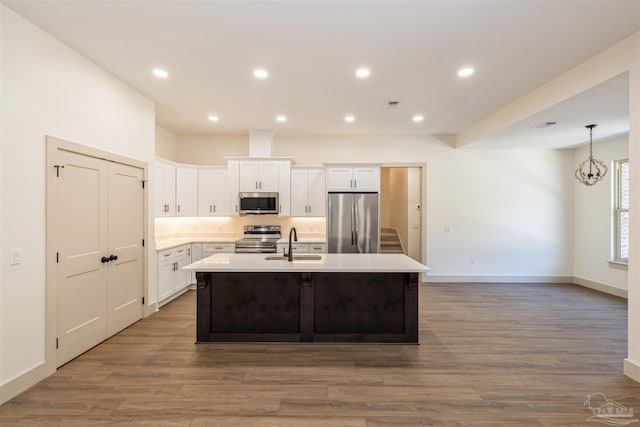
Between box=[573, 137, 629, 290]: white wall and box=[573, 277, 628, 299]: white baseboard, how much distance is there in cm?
5

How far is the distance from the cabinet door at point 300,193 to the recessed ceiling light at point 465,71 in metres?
3.20

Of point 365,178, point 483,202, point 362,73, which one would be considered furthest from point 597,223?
point 362,73

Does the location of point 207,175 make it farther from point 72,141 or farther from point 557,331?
point 557,331

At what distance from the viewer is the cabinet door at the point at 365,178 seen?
18.8 ft

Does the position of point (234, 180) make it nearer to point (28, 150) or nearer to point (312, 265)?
point (312, 265)

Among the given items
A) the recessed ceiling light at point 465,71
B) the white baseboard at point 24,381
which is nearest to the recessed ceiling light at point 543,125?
the recessed ceiling light at point 465,71

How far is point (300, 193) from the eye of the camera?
233 inches

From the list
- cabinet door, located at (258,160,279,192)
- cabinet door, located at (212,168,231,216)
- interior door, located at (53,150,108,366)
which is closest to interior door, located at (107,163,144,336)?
interior door, located at (53,150,108,366)

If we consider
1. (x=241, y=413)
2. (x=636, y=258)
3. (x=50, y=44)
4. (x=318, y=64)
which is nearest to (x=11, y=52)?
(x=50, y=44)

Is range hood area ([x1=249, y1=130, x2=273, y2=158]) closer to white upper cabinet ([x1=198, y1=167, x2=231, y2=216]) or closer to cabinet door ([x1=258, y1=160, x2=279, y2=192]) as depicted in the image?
cabinet door ([x1=258, y1=160, x2=279, y2=192])

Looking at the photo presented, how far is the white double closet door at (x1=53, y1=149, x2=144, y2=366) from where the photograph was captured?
287cm

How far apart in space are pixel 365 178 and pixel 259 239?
2368 mm

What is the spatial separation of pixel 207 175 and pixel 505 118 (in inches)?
203

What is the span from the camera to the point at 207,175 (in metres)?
5.94
